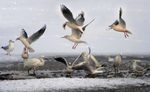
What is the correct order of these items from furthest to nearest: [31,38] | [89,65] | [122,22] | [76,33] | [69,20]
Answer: [89,65]
[122,22]
[31,38]
[76,33]
[69,20]

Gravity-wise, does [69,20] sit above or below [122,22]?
below

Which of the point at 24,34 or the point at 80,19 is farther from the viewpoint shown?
the point at 24,34

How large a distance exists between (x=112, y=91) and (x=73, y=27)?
3.47 metres

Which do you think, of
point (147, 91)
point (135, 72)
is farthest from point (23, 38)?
point (135, 72)

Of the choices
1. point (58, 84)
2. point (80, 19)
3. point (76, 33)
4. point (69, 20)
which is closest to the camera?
point (69, 20)

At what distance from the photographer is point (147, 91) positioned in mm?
13711

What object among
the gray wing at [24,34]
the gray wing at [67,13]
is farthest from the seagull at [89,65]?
the gray wing at [67,13]

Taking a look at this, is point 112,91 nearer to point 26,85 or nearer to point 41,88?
point 41,88

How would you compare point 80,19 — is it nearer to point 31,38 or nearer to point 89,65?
point 31,38

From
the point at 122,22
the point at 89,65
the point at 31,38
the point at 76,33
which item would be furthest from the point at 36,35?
the point at 122,22

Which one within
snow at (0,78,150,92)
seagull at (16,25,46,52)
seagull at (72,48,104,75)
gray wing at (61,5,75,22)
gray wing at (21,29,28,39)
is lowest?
snow at (0,78,150,92)

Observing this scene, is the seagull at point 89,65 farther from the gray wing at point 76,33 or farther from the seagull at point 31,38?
the seagull at point 31,38

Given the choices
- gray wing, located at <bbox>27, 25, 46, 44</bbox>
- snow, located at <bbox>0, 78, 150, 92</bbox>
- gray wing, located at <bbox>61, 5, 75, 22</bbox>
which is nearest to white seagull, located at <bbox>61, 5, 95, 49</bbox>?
gray wing, located at <bbox>61, 5, 75, 22</bbox>

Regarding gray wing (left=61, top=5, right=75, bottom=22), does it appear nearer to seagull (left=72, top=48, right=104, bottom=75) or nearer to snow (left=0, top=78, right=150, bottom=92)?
snow (left=0, top=78, right=150, bottom=92)
